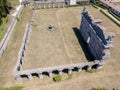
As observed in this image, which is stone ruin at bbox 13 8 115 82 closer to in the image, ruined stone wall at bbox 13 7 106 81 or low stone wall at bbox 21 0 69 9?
ruined stone wall at bbox 13 7 106 81

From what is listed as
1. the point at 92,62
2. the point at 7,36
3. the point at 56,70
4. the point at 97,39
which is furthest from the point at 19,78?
the point at 97,39

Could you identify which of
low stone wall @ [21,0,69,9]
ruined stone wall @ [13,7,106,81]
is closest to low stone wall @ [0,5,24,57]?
ruined stone wall @ [13,7,106,81]

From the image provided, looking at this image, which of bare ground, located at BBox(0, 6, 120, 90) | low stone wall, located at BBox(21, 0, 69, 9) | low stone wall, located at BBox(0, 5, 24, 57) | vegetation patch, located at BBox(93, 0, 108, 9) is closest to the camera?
bare ground, located at BBox(0, 6, 120, 90)

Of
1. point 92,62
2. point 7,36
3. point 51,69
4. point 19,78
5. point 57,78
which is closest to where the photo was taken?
point 19,78

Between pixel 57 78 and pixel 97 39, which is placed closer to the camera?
pixel 57 78

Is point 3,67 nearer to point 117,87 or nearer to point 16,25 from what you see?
point 16,25

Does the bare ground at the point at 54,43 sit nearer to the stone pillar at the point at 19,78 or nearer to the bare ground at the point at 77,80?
A: the stone pillar at the point at 19,78

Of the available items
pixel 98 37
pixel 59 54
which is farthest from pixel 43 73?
pixel 98 37

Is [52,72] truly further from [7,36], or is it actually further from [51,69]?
[7,36]

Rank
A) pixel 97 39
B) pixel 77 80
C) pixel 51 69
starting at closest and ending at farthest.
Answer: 1. pixel 51 69
2. pixel 77 80
3. pixel 97 39
